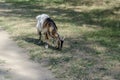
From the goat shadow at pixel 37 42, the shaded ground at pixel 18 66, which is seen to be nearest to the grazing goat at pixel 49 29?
the goat shadow at pixel 37 42

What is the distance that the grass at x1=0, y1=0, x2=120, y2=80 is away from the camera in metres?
8.89

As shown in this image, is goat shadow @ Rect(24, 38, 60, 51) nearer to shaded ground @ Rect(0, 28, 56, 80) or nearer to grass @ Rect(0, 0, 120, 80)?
grass @ Rect(0, 0, 120, 80)

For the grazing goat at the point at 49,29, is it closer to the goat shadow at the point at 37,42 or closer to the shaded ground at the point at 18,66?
the goat shadow at the point at 37,42

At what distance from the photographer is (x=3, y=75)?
27.9 ft

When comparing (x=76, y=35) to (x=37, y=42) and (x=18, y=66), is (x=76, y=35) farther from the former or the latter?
(x=18, y=66)

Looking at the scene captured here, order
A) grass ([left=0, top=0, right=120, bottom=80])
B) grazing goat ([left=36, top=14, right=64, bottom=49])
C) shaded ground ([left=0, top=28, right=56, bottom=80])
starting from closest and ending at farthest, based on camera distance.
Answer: shaded ground ([left=0, top=28, right=56, bottom=80]) → grass ([left=0, top=0, right=120, bottom=80]) → grazing goat ([left=36, top=14, right=64, bottom=49])

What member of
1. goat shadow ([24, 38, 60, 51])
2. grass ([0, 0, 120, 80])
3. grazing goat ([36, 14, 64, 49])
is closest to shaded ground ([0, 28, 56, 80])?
grass ([0, 0, 120, 80])

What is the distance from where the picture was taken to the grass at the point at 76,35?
350 inches

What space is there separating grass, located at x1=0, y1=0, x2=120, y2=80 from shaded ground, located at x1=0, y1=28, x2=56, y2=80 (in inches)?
9.0

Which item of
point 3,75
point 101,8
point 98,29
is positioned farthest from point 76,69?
point 101,8

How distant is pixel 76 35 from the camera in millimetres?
12500

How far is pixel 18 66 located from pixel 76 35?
375 cm

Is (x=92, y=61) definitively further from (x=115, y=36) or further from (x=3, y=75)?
(x=115, y=36)

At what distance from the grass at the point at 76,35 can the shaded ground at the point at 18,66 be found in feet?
0.75
